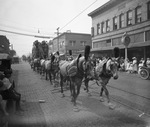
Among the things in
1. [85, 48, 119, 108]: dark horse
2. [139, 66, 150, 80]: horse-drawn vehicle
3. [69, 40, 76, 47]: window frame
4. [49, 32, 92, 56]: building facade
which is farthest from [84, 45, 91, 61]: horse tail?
[69, 40, 76, 47]: window frame

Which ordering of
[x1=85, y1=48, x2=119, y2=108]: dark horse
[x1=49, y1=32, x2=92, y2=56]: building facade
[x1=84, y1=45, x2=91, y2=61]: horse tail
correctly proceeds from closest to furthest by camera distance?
[x1=84, y1=45, x2=91, y2=61]: horse tail
[x1=85, y1=48, x2=119, y2=108]: dark horse
[x1=49, y1=32, x2=92, y2=56]: building facade

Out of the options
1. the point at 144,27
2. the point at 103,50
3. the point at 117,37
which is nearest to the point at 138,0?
the point at 144,27

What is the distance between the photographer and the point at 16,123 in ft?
11.3

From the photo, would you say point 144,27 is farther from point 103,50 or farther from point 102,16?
point 102,16

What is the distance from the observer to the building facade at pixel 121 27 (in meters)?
13.8

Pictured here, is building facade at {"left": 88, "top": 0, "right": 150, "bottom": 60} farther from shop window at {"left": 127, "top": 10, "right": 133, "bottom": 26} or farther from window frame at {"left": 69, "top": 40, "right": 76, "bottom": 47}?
window frame at {"left": 69, "top": 40, "right": 76, "bottom": 47}

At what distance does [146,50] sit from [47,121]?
Result: 1557 cm

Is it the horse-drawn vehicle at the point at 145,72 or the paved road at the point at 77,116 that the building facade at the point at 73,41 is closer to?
the horse-drawn vehicle at the point at 145,72

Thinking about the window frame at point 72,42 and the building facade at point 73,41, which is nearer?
the building facade at point 73,41

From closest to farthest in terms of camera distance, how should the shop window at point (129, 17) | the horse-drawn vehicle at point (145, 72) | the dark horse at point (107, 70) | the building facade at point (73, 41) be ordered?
the dark horse at point (107, 70)
the horse-drawn vehicle at point (145, 72)
the shop window at point (129, 17)
the building facade at point (73, 41)

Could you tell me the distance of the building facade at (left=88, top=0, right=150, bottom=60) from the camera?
13.8 m

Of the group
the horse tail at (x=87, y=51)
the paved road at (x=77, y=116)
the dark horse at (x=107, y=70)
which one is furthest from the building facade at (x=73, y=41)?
the horse tail at (x=87, y=51)

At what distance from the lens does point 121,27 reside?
19906 millimetres

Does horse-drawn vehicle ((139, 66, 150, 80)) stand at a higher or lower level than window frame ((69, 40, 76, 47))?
lower
